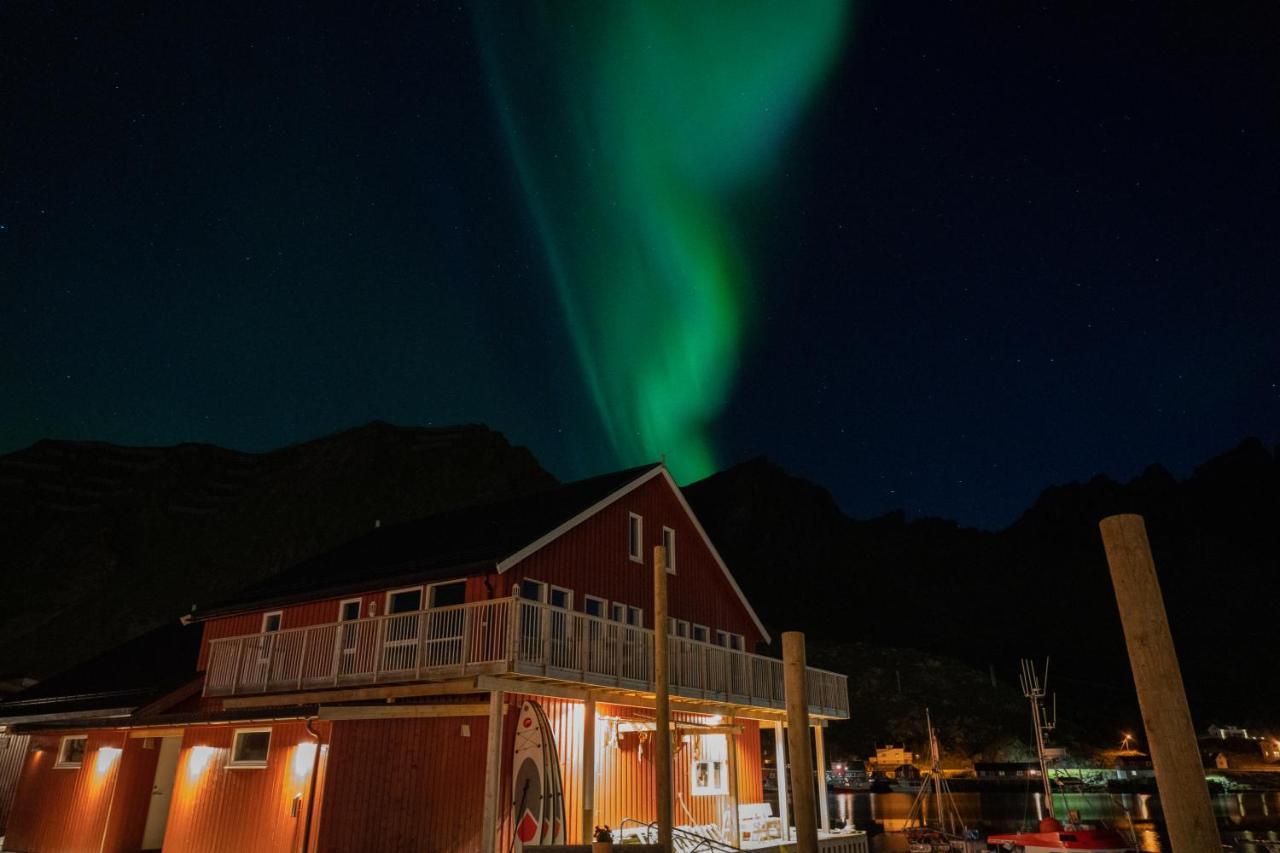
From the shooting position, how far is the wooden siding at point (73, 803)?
76.2 ft

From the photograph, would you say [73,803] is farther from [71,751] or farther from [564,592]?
[564,592]

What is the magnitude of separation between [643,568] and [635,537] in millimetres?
976

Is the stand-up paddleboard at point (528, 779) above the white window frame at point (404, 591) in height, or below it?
below

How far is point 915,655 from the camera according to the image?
422 ft

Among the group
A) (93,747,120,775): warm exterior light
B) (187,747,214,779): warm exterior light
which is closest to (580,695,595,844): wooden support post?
(187,747,214,779): warm exterior light

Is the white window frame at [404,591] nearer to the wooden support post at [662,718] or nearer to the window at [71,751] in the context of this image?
the wooden support post at [662,718]

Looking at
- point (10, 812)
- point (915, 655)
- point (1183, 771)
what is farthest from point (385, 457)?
point (1183, 771)

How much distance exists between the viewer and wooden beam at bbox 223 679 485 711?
657 inches

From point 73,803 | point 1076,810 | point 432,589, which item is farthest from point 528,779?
point 1076,810

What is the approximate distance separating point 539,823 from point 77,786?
1606 cm

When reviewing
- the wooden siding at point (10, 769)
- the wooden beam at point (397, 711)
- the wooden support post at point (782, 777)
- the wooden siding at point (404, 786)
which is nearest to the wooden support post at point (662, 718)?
the wooden beam at point (397, 711)

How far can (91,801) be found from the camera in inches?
939

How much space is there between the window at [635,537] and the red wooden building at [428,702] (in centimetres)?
6

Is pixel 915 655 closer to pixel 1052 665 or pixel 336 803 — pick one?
pixel 1052 665
